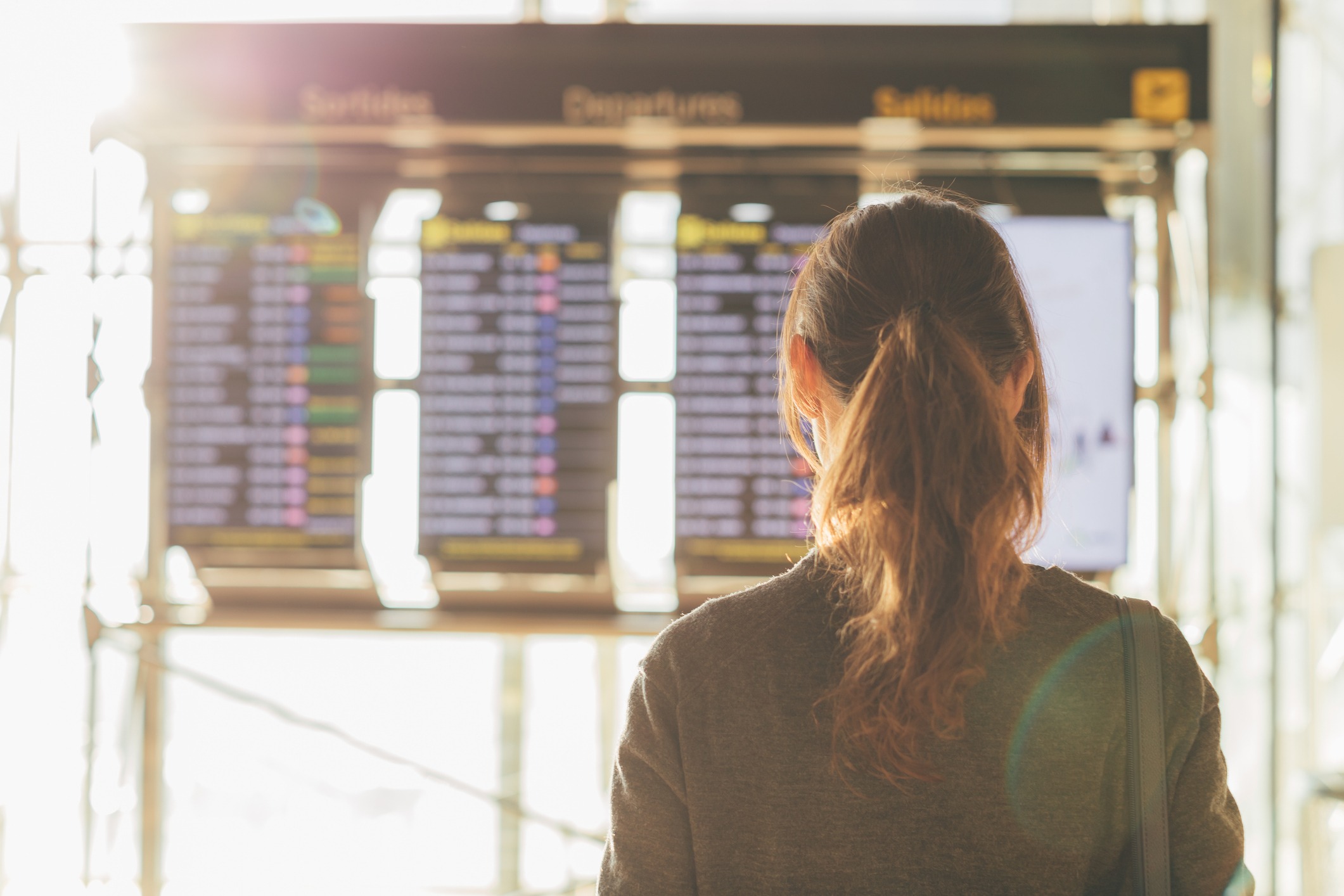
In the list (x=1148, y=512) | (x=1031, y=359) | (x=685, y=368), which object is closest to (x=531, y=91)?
(x=685, y=368)

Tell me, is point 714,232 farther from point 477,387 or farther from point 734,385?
point 477,387

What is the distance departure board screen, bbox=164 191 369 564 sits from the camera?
10.2 feet

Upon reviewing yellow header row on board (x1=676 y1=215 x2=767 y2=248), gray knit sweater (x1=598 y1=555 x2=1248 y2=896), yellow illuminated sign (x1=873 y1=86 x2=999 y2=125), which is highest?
yellow illuminated sign (x1=873 y1=86 x2=999 y2=125)

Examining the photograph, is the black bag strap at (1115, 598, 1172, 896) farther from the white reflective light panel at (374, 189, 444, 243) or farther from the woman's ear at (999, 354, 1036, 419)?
the white reflective light panel at (374, 189, 444, 243)

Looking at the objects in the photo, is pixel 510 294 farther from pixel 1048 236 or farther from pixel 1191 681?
pixel 1191 681

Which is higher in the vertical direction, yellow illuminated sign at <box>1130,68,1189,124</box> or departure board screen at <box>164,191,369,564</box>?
yellow illuminated sign at <box>1130,68,1189,124</box>

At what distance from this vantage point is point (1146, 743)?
94cm

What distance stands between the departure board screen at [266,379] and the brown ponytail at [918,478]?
8.04 ft

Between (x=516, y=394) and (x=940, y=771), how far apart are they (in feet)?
7.72

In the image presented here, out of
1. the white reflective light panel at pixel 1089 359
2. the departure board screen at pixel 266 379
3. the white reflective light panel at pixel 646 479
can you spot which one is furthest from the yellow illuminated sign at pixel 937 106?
the departure board screen at pixel 266 379

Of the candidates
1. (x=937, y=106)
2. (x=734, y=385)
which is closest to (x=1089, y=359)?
(x=937, y=106)

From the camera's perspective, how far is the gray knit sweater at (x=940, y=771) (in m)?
0.94

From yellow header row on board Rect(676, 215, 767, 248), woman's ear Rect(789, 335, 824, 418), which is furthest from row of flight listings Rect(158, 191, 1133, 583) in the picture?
woman's ear Rect(789, 335, 824, 418)

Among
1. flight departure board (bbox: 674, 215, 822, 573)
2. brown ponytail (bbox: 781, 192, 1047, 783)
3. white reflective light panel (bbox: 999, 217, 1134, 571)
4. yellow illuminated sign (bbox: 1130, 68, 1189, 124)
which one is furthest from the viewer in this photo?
flight departure board (bbox: 674, 215, 822, 573)
